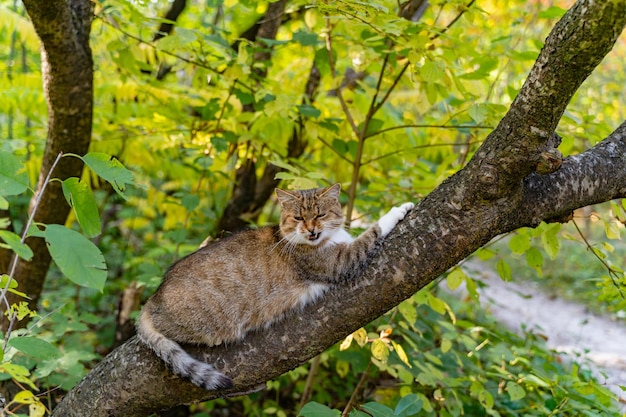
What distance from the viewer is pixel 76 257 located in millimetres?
1362

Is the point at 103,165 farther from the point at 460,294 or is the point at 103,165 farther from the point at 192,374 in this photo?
the point at 460,294

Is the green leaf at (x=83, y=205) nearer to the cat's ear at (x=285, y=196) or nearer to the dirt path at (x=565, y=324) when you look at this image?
the cat's ear at (x=285, y=196)

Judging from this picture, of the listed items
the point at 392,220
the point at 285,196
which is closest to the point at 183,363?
the point at 392,220

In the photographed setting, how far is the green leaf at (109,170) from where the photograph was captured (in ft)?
5.08

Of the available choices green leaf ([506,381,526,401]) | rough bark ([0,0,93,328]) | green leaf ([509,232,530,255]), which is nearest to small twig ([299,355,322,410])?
green leaf ([506,381,526,401])

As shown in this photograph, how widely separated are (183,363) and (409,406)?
1114 millimetres

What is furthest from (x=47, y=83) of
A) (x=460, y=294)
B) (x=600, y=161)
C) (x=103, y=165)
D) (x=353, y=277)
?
(x=460, y=294)

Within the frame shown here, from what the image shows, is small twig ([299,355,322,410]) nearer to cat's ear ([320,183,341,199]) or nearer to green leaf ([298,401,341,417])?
cat's ear ([320,183,341,199])

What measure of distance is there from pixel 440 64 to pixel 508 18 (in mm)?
4789

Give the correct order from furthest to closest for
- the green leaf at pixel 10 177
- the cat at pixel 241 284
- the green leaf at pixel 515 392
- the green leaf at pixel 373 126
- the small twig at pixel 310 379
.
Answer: the small twig at pixel 310 379 < the green leaf at pixel 373 126 < the green leaf at pixel 515 392 < the cat at pixel 241 284 < the green leaf at pixel 10 177

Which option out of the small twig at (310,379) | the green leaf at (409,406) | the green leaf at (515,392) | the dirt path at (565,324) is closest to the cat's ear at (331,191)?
the small twig at (310,379)

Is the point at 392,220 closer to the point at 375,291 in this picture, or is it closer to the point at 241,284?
the point at 375,291

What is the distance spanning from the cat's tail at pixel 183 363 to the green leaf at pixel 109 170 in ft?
3.29

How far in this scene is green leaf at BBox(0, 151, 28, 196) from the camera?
1.43 m
